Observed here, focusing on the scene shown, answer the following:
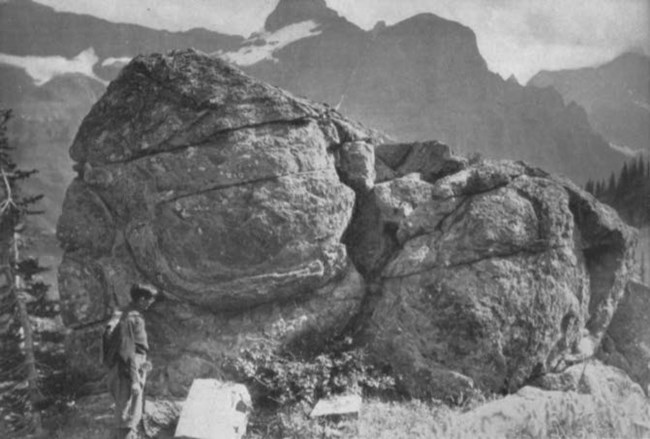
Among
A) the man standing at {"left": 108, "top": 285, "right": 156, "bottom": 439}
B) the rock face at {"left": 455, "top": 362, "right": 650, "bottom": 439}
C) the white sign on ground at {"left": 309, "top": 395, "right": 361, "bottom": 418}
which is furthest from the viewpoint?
the white sign on ground at {"left": 309, "top": 395, "right": 361, "bottom": 418}

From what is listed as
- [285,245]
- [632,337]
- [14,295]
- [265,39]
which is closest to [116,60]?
[265,39]

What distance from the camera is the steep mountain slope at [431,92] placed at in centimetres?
15750

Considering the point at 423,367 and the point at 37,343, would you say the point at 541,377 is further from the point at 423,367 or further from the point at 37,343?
the point at 37,343

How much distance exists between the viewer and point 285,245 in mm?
14906

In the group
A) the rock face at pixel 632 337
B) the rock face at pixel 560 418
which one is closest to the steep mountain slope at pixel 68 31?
the rock face at pixel 560 418

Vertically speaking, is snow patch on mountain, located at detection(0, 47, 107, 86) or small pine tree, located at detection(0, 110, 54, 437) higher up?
snow patch on mountain, located at detection(0, 47, 107, 86)

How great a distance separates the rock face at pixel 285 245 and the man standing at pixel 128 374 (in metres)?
3.09

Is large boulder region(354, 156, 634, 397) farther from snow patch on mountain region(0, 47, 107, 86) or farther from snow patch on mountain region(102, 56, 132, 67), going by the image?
snow patch on mountain region(102, 56, 132, 67)

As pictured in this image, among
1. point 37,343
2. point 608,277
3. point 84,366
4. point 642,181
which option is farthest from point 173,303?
point 642,181

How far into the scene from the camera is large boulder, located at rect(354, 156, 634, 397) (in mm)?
14297

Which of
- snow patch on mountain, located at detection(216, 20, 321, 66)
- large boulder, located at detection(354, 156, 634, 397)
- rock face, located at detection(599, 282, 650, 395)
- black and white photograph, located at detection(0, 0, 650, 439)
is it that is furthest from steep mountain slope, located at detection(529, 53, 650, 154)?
snow patch on mountain, located at detection(216, 20, 321, 66)

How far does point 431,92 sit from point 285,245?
562ft

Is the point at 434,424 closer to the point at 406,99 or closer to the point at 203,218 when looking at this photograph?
the point at 203,218

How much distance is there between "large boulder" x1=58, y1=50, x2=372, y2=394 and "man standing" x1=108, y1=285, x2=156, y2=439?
308cm
